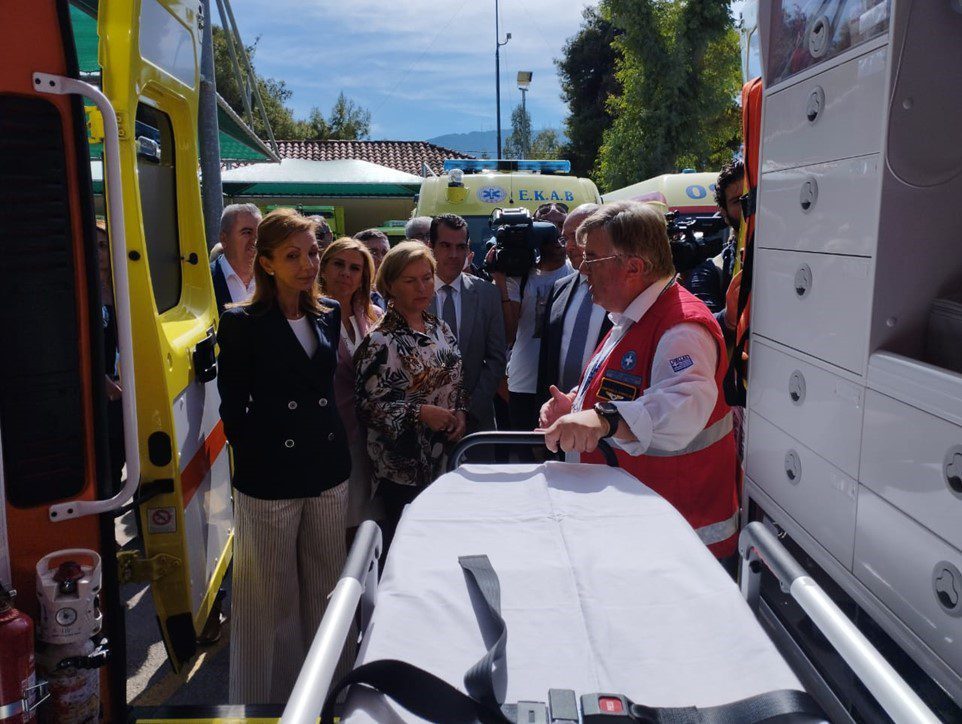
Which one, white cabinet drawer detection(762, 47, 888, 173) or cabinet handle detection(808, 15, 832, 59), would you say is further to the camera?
cabinet handle detection(808, 15, 832, 59)

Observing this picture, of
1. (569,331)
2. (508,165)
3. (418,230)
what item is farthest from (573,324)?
(508,165)

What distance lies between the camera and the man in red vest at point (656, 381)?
2049 mm

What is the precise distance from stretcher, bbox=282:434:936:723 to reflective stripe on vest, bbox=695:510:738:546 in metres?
0.61

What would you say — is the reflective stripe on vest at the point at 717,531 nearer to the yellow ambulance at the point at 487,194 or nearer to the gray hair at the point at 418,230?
the gray hair at the point at 418,230

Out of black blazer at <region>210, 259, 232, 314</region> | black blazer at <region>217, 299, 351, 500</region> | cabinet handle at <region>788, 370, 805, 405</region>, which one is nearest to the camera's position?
cabinet handle at <region>788, 370, 805, 405</region>

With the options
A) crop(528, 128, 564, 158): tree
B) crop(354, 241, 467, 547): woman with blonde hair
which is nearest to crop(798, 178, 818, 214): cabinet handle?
crop(354, 241, 467, 547): woman with blonde hair

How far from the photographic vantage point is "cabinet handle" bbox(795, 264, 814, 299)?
2.04 m

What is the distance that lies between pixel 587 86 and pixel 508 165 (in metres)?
26.7

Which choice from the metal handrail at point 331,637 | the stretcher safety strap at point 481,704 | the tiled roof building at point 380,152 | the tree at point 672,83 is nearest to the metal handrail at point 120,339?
the metal handrail at point 331,637

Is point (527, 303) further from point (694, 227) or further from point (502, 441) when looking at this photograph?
point (502, 441)

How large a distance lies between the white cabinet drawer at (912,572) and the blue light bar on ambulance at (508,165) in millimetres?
8037

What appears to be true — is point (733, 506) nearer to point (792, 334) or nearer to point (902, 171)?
point (792, 334)

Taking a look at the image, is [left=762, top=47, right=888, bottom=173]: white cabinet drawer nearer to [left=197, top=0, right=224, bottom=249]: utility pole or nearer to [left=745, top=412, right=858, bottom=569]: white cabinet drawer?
[left=745, top=412, right=858, bottom=569]: white cabinet drawer

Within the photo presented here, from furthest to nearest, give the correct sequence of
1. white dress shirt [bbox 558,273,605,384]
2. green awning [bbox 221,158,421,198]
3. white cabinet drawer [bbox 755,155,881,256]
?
green awning [bbox 221,158,421,198] → white dress shirt [bbox 558,273,605,384] → white cabinet drawer [bbox 755,155,881,256]
